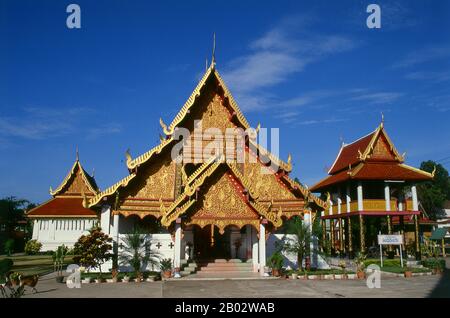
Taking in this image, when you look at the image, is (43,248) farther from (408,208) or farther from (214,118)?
(408,208)

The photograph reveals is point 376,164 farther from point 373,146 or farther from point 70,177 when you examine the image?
point 70,177

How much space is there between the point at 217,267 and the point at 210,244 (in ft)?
6.72

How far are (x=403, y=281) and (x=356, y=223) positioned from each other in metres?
15.0

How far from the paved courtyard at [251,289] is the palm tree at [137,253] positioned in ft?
4.05

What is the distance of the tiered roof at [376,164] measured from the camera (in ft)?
76.6

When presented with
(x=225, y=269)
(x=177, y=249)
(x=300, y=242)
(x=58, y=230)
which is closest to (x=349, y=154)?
(x=300, y=242)

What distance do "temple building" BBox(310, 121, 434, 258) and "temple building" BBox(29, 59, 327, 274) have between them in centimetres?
724

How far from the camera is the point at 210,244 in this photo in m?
16.9

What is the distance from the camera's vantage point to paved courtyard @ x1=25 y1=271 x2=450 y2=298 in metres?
10.6

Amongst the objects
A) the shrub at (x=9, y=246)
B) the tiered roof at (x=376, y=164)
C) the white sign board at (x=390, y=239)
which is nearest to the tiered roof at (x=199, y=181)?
the white sign board at (x=390, y=239)

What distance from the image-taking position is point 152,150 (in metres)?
15.8

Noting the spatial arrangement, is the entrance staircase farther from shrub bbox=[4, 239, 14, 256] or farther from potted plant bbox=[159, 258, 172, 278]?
shrub bbox=[4, 239, 14, 256]

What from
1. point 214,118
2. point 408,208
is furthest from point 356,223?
point 214,118

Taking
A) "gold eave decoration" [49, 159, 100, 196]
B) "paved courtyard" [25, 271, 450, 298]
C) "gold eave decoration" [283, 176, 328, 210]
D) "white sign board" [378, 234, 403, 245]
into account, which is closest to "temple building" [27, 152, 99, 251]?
"gold eave decoration" [49, 159, 100, 196]
